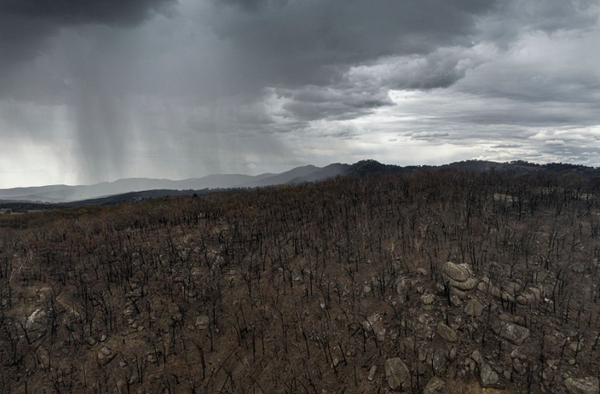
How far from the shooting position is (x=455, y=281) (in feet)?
25.1

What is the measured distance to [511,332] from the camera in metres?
6.13

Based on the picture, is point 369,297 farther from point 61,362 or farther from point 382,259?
point 61,362

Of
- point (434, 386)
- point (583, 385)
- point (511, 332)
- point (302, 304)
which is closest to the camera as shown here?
point (583, 385)

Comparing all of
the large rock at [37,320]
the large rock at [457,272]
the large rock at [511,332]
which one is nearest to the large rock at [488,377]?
the large rock at [511,332]

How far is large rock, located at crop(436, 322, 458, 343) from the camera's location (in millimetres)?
6219

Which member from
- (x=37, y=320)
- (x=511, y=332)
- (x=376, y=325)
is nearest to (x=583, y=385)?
(x=511, y=332)

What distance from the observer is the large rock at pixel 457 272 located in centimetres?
767

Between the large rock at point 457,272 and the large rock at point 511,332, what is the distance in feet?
4.62

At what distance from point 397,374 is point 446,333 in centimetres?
151

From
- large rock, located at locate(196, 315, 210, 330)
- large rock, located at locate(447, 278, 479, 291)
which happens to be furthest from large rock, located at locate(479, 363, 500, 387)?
large rock, located at locate(196, 315, 210, 330)

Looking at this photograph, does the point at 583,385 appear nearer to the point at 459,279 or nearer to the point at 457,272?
the point at 459,279

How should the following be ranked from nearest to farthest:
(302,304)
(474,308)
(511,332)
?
(511,332), (474,308), (302,304)

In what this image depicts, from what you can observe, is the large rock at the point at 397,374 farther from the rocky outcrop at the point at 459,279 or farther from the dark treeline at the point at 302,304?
the rocky outcrop at the point at 459,279

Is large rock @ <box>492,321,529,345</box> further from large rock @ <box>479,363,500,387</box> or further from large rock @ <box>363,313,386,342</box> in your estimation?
large rock @ <box>363,313,386,342</box>
